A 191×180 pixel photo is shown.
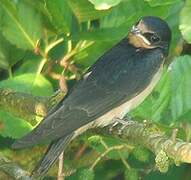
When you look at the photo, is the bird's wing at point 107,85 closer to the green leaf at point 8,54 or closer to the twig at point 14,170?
the twig at point 14,170

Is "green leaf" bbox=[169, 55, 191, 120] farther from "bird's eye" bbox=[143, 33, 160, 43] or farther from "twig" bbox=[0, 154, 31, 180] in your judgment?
"twig" bbox=[0, 154, 31, 180]

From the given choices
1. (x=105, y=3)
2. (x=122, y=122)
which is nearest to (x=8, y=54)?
(x=122, y=122)

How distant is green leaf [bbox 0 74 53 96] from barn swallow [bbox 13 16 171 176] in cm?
13

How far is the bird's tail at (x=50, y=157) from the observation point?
290 centimetres

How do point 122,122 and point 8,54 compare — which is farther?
point 8,54

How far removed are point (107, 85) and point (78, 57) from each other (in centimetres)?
17

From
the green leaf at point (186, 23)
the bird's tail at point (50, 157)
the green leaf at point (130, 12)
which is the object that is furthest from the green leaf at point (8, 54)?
the green leaf at point (186, 23)

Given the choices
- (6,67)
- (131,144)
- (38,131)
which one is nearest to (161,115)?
(131,144)

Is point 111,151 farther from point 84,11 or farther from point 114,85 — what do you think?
point 84,11

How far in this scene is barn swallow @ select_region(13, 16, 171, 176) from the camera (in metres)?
3.05

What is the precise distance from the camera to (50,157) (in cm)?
296

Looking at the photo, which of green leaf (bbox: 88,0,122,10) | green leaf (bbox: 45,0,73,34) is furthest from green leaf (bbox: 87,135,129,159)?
green leaf (bbox: 88,0,122,10)

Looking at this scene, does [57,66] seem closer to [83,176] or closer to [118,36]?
[118,36]

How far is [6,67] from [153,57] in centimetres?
63
